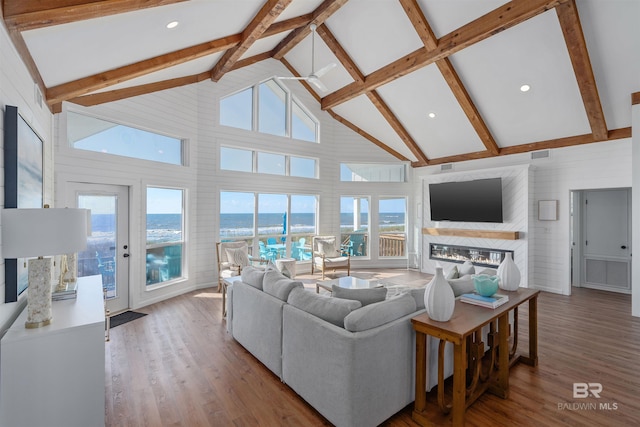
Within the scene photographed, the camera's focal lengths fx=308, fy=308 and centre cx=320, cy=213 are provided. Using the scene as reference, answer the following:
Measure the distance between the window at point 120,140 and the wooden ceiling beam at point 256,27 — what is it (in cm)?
178

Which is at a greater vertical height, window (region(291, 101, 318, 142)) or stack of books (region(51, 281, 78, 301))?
window (region(291, 101, 318, 142))

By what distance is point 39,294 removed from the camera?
1.94 meters

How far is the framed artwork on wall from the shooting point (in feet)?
6.72

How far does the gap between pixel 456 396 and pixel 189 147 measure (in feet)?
18.9

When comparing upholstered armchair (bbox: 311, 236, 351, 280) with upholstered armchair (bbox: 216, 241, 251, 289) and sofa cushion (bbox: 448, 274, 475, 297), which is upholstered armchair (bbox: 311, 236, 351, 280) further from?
sofa cushion (bbox: 448, 274, 475, 297)

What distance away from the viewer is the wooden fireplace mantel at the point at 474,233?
643 cm

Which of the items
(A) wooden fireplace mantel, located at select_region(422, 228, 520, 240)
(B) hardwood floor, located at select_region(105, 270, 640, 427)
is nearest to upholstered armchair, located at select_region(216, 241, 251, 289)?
(B) hardwood floor, located at select_region(105, 270, 640, 427)

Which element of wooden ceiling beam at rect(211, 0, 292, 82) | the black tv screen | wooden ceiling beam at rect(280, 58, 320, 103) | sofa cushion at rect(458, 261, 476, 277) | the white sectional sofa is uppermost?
wooden ceiling beam at rect(280, 58, 320, 103)

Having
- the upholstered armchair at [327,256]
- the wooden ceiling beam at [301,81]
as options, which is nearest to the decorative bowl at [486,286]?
the upholstered armchair at [327,256]

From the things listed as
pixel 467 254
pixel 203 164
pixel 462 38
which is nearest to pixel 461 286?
pixel 462 38

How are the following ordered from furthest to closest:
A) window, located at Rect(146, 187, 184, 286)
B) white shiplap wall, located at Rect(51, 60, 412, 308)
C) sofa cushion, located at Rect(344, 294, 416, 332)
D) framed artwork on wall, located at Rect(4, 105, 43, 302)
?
window, located at Rect(146, 187, 184, 286)
white shiplap wall, located at Rect(51, 60, 412, 308)
sofa cushion, located at Rect(344, 294, 416, 332)
framed artwork on wall, located at Rect(4, 105, 43, 302)

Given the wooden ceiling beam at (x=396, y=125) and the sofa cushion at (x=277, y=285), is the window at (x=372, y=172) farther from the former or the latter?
the sofa cushion at (x=277, y=285)

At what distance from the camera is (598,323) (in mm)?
4387

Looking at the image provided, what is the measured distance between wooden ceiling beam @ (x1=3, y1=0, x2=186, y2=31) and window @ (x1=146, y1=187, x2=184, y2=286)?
3305 mm
